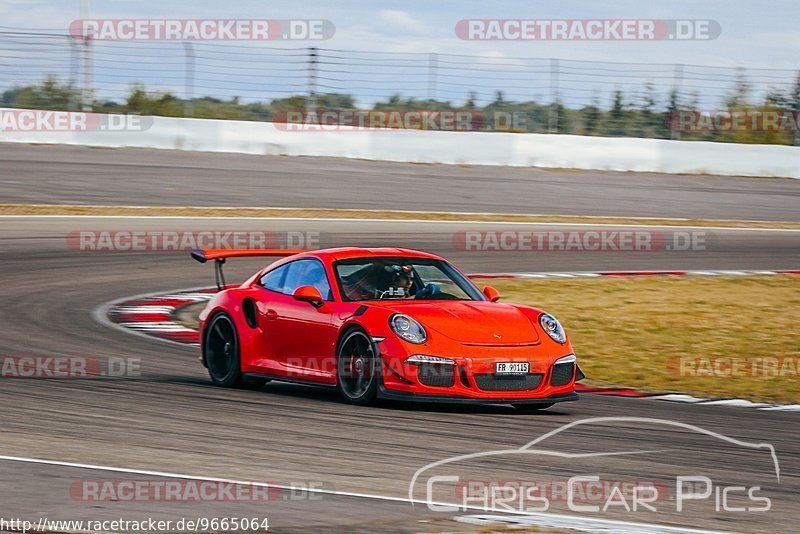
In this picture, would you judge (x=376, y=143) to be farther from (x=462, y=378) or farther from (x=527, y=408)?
(x=462, y=378)

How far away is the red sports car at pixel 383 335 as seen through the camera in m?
7.37

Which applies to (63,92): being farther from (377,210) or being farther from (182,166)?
(377,210)

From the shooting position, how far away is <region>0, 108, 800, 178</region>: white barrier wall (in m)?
24.8

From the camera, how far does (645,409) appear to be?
8.12 metres

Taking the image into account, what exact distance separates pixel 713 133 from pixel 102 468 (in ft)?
81.2

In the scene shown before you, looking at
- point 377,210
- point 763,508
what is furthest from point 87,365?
point 377,210
